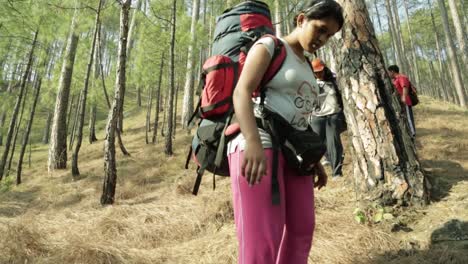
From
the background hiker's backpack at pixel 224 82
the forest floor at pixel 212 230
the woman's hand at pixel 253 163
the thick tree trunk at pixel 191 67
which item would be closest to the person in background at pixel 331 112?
the forest floor at pixel 212 230

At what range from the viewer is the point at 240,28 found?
2014 mm

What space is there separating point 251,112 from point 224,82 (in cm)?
35

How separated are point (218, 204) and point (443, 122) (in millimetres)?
10683

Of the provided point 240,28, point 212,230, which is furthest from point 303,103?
point 212,230

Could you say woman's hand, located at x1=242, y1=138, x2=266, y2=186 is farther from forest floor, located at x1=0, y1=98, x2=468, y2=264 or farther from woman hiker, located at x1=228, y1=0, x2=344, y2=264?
forest floor, located at x1=0, y1=98, x2=468, y2=264

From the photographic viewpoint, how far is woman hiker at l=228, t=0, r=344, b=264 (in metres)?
1.54

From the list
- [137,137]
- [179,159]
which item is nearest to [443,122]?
[179,159]

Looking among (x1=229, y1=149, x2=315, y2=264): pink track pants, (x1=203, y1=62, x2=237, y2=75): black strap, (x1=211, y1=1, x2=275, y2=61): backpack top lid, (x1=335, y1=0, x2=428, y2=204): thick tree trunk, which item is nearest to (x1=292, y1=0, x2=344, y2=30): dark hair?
(x1=211, y1=1, x2=275, y2=61): backpack top lid

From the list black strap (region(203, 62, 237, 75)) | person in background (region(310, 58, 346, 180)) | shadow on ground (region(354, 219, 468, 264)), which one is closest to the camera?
black strap (region(203, 62, 237, 75))

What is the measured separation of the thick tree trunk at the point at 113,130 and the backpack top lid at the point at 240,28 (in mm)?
5330

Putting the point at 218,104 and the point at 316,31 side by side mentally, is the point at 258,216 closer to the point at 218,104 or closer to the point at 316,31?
the point at 218,104

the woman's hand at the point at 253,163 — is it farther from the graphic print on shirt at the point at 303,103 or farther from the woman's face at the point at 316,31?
the woman's face at the point at 316,31

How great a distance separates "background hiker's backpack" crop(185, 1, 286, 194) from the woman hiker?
58 millimetres

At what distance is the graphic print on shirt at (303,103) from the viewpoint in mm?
1755
